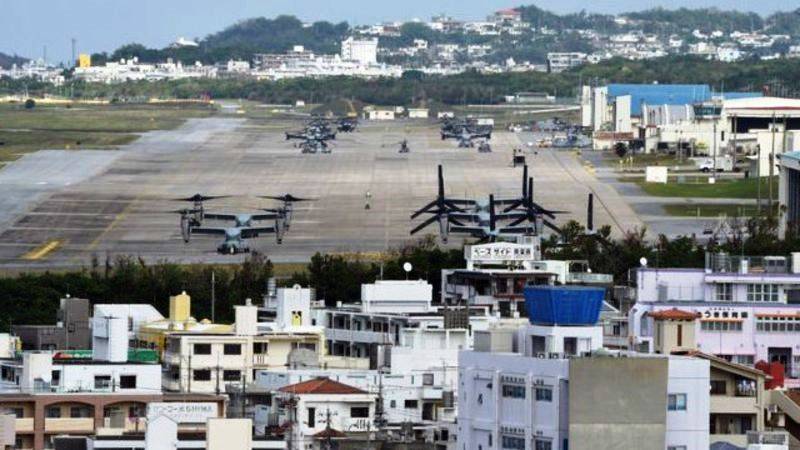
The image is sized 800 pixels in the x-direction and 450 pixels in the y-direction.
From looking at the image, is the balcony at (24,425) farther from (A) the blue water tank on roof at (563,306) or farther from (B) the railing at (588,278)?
(B) the railing at (588,278)

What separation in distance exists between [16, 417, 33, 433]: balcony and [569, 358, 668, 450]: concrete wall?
10.3m

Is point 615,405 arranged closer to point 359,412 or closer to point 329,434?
point 329,434

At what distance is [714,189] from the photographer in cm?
15600

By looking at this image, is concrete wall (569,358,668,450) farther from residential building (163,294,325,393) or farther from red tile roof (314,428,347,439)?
residential building (163,294,325,393)

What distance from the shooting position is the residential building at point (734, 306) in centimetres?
5250

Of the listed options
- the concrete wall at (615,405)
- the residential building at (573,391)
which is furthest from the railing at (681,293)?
the concrete wall at (615,405)

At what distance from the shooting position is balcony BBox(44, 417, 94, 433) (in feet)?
139

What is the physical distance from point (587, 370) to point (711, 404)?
5.68 m

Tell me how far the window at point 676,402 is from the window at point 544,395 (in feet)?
4.14

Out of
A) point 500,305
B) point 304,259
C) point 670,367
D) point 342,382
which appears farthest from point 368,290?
point 304,259

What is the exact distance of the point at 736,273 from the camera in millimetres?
56562

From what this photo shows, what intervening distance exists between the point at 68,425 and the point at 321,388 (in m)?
4.22

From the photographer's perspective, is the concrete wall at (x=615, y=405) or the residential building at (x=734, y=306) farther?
the residential building at (x=734, y=306)

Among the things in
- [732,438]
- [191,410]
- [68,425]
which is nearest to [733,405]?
[732,438]
